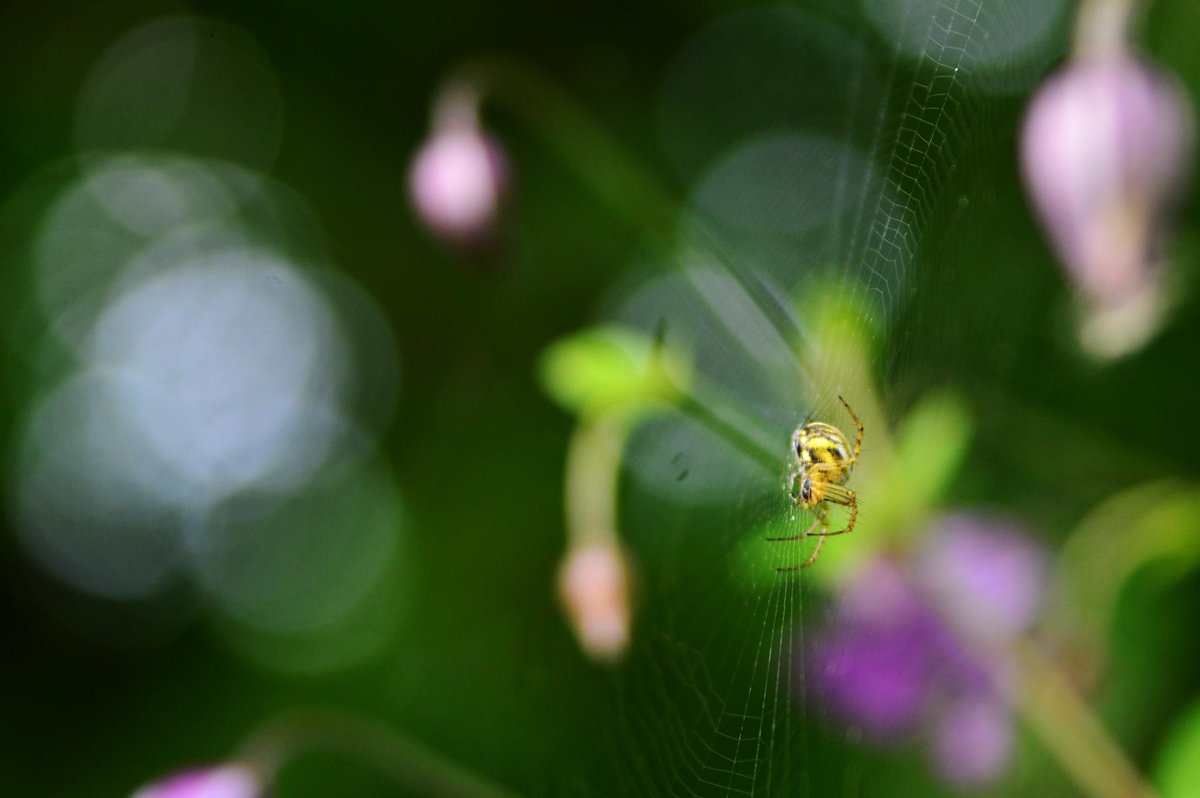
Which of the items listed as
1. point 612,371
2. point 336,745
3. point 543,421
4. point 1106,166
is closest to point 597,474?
point 612,371

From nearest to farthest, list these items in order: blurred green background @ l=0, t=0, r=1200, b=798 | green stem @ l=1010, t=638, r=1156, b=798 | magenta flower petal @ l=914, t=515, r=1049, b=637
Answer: green stem @ l=1010, t=638, r=1156, b=798, magenta flower petal @ l=914, t=515, r=1049, b=637, blurred green background @ l=0, t=0, r=1200, b=798

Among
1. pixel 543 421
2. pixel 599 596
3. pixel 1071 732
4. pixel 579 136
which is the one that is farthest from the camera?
pixel 543 421

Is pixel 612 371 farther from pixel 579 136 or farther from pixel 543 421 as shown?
pixel 543 421

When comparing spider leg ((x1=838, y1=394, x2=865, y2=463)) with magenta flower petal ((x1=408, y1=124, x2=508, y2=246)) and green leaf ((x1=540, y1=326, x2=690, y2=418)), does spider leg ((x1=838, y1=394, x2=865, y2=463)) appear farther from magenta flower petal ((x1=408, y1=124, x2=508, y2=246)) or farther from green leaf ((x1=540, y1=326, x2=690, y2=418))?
magenta flower petal ((x1=408, y1=124, x2=508, y2=246))

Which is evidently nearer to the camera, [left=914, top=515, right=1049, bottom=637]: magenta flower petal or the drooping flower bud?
[left=914, top=515, right=1049, bottom=637]: magenta flower petal

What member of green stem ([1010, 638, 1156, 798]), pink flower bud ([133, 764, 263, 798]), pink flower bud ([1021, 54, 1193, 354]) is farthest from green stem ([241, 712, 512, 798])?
pink flower bud ([1021, 54, 1193, 354])

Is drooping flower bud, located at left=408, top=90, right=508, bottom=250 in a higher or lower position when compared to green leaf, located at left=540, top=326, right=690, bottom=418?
higher

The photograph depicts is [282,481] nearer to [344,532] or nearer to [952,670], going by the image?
[344,532]
